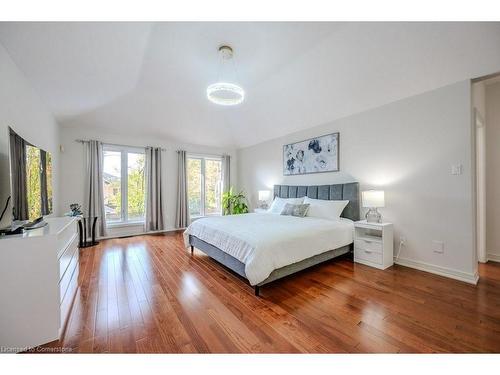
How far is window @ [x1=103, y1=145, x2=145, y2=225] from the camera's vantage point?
4.64 m

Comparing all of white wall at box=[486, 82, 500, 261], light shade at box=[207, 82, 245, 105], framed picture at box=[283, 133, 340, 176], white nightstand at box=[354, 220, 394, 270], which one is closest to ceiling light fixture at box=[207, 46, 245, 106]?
light shade at box=[207, 82, 245, 105]

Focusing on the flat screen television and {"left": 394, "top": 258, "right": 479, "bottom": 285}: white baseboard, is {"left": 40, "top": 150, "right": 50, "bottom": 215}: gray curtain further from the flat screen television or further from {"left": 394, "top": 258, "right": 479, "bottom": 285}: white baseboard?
{"left": 394, "top": 258, "right": 479, "bottom": 285}: white baseboard

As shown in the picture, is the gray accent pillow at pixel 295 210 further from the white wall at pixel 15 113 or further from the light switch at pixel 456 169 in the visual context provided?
the white wall at pixel 15 113

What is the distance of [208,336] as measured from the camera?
149cm

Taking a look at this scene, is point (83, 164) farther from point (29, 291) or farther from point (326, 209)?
point (326, 209)

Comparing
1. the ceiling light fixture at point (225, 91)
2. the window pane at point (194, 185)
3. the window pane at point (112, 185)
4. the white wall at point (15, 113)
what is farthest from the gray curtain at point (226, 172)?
the white wall at point (15, 113)

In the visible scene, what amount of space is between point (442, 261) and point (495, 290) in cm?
48

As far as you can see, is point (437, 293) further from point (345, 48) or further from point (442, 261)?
point (345, 48)

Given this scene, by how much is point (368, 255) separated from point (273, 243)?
5.22 ft

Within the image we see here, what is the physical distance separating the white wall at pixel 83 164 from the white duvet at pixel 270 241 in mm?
2559

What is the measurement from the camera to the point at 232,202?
600cm

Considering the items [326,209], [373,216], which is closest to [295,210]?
[326,209]

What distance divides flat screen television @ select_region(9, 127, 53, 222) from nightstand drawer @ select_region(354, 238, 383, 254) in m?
3.67
